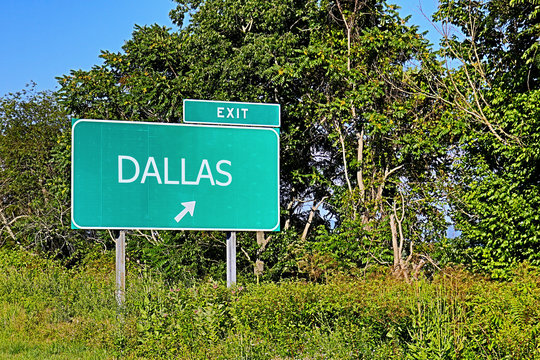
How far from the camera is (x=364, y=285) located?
9.16 m

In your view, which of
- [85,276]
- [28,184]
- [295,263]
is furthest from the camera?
[28,184]

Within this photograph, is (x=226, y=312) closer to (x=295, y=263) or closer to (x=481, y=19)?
(x=295, y=263)

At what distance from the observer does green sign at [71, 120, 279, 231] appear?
10562mm

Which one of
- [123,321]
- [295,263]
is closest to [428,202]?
[295,263]

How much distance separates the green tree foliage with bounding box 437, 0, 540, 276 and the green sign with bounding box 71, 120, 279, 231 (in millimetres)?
4785

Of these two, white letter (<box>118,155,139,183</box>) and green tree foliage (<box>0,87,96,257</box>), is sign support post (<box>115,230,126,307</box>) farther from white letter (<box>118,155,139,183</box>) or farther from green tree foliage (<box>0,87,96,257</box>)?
green tree foliage (<box>0,87,96,257</box>)

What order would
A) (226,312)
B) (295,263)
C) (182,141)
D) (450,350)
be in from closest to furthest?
(450,350) < (226,312) < (182,141) < (295,263)

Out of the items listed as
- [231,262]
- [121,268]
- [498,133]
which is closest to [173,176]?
[231,262]

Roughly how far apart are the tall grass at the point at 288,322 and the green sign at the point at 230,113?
2505 mm

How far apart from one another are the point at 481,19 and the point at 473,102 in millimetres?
1707

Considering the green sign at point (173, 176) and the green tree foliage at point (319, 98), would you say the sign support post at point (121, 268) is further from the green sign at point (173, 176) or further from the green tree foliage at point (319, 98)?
the green tree foliage at point (319, 98)

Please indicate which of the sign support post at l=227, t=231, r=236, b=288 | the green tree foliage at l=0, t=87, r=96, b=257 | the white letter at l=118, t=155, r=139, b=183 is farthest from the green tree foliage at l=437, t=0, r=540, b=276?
the green tree foliage at l=0, t=87, r=96, b=257

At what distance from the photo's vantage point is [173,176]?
35.6ft

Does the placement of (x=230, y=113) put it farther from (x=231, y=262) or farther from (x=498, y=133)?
(x=498, y=133)
